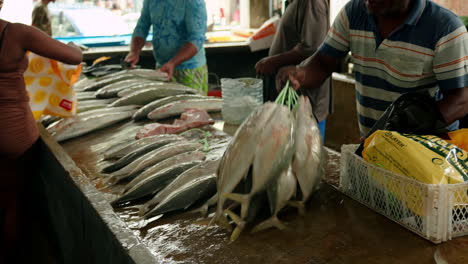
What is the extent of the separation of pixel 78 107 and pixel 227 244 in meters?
2.45

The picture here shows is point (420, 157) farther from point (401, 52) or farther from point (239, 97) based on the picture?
point (239, 97)

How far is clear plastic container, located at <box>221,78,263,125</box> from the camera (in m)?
3.35

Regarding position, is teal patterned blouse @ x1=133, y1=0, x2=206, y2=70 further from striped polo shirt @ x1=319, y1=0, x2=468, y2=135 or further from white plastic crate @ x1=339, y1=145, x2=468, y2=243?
white plastic crate @ x1=339, y1=145, x2=468, y2=243

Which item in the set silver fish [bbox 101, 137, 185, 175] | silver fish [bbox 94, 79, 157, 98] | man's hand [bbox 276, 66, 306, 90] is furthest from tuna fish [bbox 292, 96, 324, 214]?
silver fish [bbox 94, 79, 157, 98]

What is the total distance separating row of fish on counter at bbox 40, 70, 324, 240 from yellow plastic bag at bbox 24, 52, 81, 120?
0.39 m

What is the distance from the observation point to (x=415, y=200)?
1.62 m

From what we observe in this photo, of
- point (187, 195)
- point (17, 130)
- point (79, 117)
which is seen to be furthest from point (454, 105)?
point (17, 130)

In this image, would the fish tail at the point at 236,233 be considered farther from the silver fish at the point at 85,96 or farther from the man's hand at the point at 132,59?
the man's hand at the point at 132,59

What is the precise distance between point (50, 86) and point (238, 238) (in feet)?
7.69

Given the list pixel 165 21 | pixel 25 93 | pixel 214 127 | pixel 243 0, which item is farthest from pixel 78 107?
pixel 243 0

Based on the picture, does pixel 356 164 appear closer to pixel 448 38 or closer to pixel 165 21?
pixel 448 38

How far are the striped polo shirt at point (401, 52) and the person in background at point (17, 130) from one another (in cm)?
181

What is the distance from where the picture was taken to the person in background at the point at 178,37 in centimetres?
464

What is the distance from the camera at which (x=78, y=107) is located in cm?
374
